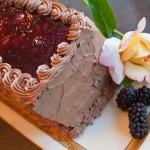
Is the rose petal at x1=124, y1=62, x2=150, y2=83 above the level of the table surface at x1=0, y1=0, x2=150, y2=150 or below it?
below

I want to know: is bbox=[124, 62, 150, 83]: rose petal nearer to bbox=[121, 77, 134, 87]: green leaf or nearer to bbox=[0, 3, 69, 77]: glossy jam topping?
bbox=[121, 77, 134, 87]: green leaf

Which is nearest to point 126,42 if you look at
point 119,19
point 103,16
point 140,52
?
point 140,52

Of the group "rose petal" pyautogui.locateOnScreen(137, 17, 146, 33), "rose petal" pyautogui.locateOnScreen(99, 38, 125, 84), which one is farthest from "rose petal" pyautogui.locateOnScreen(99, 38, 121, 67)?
"rose petal" pyautogui.locateOnScreen(137, 17, 146, 33)

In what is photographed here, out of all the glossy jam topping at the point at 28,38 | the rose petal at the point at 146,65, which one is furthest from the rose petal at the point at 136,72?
the glossy jam topping at the point at 28,38

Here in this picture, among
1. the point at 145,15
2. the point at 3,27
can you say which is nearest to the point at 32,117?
the point at 3,27

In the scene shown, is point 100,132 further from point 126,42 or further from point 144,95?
point 126,42

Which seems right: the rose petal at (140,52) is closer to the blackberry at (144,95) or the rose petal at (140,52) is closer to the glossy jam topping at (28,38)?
the blackberry at (144,95)
